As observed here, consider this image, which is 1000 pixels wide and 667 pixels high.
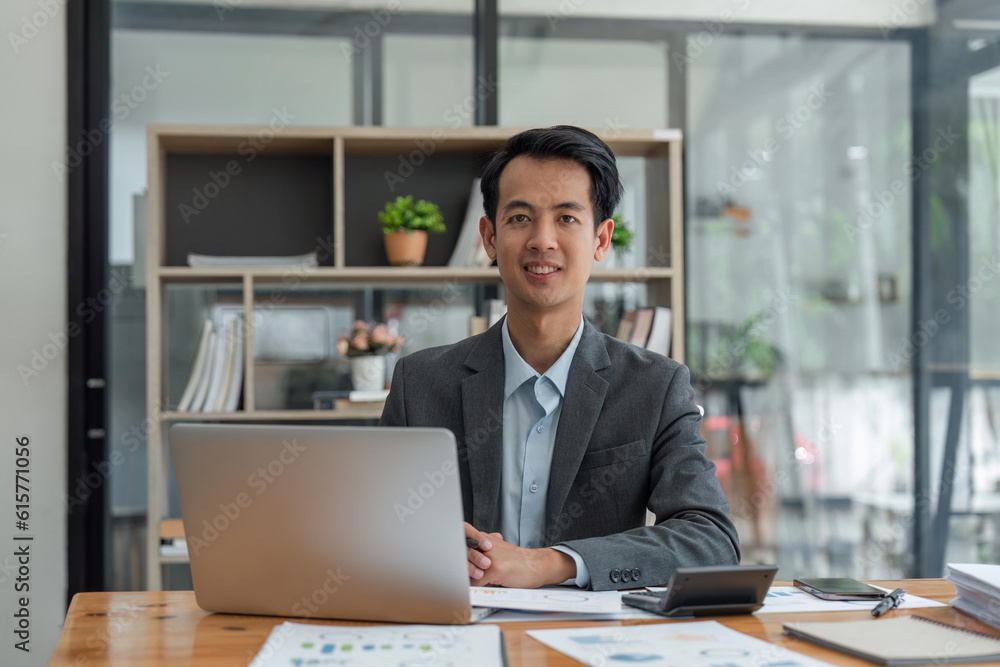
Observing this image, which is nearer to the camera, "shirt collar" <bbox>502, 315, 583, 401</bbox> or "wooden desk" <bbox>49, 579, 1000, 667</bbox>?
"wooden desk" <bbox>49, 579, 1000, 667</bbox>

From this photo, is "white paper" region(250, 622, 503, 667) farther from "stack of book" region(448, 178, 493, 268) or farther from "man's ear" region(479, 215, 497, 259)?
"stack of book" region(448, 178, 493, 268)

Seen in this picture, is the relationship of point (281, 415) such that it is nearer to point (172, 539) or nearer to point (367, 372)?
point (367, 372)

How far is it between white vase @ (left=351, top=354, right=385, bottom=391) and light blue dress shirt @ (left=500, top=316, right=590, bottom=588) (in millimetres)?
1196

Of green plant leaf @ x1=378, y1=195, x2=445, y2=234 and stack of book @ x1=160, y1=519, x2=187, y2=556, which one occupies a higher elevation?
green plant leaf @ x1=378, y1=195, x2=445, y2=234

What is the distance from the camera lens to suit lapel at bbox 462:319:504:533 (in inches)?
62.6

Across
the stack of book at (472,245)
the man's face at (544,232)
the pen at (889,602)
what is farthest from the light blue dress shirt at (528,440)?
the stack of book at (472,245)

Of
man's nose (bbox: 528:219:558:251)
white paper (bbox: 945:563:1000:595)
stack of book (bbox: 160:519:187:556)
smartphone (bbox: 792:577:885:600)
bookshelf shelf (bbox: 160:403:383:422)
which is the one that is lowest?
stack of book (bbox: 160:519:187:556)

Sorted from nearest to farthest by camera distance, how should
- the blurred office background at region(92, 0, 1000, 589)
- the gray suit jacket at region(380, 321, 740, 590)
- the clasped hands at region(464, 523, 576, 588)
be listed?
the clasped hands at region(464, 523, 576, 588)
the gray suit jacket at region(380, 321, 740, 590)
the blurred office background at region(92, 0, 1000, 589)

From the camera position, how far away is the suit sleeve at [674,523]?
1296 mm

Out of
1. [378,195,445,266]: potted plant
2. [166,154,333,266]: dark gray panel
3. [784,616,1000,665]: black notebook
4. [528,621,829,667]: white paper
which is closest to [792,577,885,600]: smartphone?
[784,616,1000,665]: black notebook

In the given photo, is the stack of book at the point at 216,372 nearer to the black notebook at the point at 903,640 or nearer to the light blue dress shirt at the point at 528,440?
the light blue dress shirt at the point at 528,440

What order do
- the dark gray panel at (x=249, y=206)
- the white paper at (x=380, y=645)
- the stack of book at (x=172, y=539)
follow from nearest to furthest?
the white paper at (x=380, y=645)
the stack of book at (x=172, y=539)
the dark gray panel at (x=249, y=206)

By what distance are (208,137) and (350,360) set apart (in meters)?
0.84

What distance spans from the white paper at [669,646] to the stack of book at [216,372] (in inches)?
76.5
